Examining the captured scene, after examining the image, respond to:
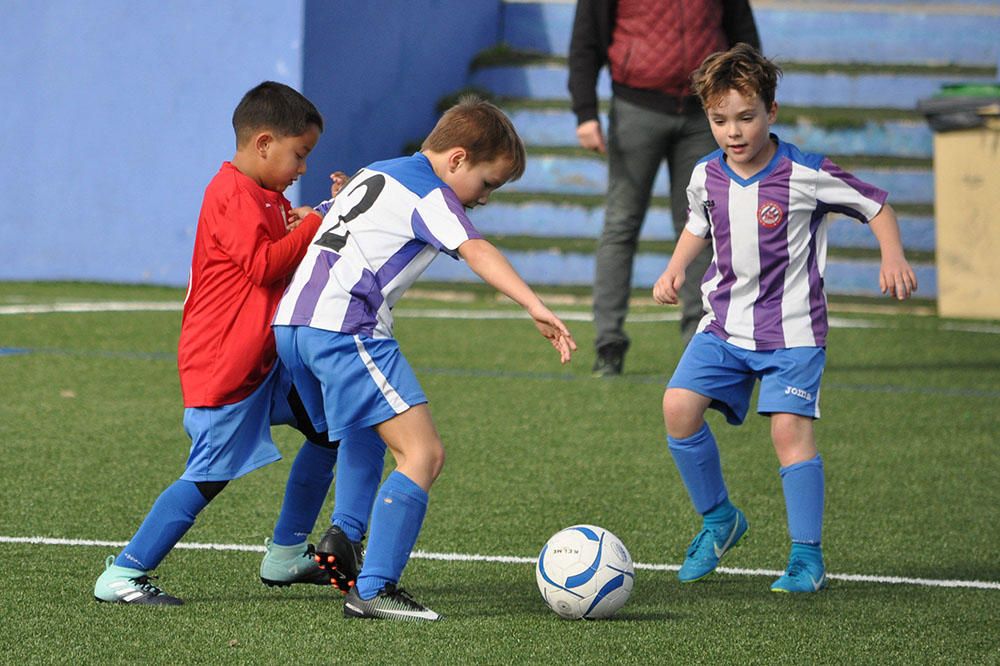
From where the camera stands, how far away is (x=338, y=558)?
3219mm

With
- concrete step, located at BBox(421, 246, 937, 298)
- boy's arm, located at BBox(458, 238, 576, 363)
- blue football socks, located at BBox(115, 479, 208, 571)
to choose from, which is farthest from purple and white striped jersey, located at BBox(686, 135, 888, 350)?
concrete step, located at BBox(421, 246, 937, 298)

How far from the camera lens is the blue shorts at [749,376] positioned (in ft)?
12.2

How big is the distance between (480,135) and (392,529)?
0.89 metres

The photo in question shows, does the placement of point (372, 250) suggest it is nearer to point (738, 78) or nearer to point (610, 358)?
point (738, 78)

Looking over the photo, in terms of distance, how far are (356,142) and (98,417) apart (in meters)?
6.39

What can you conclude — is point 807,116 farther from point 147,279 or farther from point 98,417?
point 98,417

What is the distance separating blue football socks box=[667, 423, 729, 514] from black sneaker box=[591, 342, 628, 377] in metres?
3.12

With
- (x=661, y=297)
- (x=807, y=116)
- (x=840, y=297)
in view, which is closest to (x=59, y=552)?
(x=661, y=297)

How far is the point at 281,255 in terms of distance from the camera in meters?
3.31

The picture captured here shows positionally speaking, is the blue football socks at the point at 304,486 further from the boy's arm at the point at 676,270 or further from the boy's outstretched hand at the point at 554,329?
the boy's arm at the point at 676,270

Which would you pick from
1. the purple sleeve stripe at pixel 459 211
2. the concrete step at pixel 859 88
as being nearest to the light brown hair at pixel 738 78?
the purple sleeve stripe at pixel 459 211

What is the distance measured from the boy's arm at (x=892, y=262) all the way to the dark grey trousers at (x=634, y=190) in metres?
3.04

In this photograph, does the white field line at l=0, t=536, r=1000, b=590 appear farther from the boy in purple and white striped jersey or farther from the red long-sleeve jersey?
the red long-sleeve jersey

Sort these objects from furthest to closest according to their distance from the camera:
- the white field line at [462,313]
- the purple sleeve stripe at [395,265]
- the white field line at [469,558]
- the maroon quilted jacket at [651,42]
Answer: the white field line at [462,313] < the maroon quilted jacket at [651,42] < the white field line at [469,558] < the purple sleeve stripe at [395,265]
